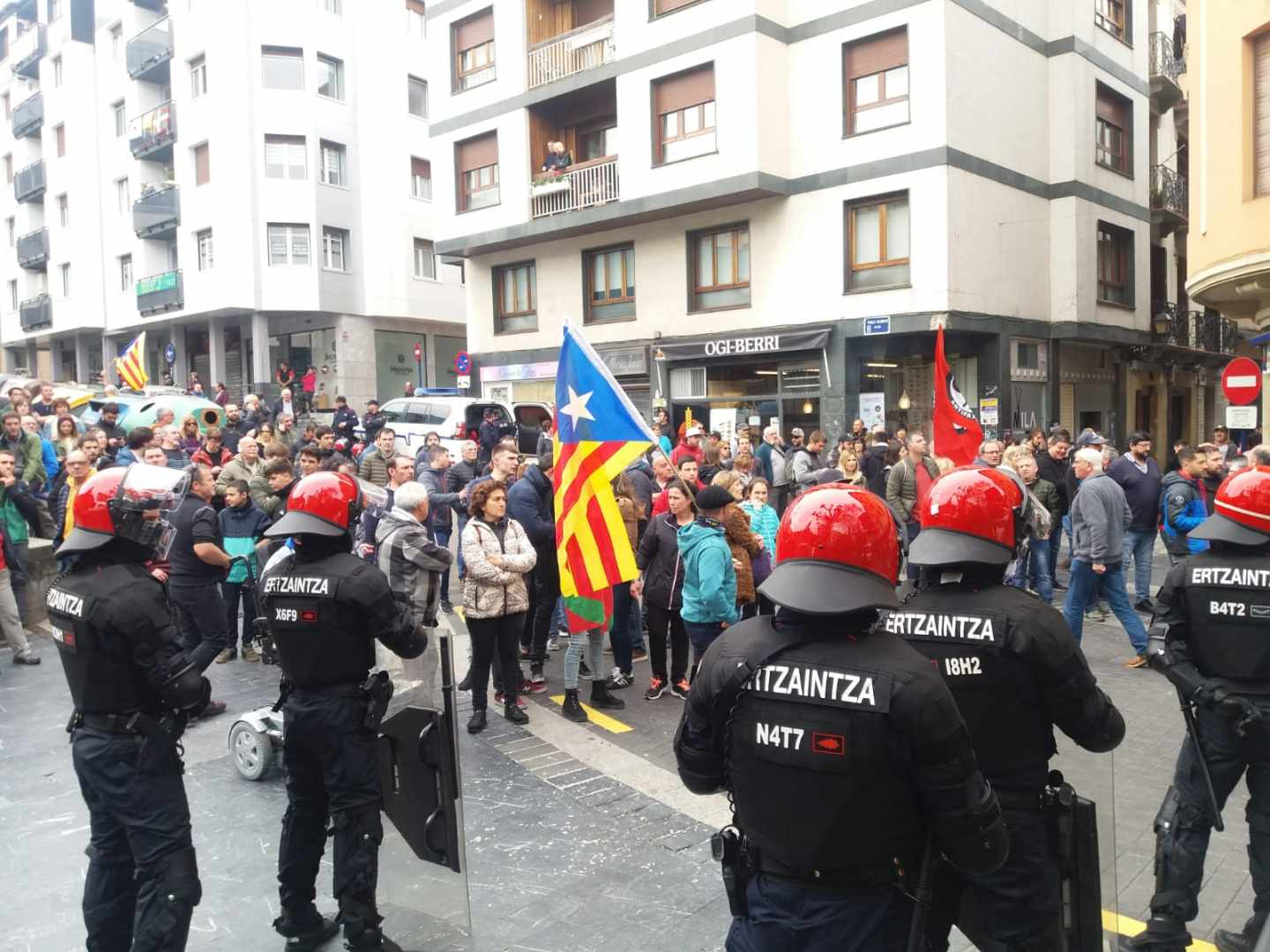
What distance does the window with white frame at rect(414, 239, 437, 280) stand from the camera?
32.6 m

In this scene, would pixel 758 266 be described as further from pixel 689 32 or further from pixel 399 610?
pixel 399 610

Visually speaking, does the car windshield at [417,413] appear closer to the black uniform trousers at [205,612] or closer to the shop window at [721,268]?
the shop window at [721,268]

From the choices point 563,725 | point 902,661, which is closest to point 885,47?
point 563,725

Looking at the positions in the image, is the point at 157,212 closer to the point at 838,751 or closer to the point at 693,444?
the point at 693,444

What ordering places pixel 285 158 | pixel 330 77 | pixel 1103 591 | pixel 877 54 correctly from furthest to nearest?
pixel 330 77 → pixel 285 158 → pixel 877 54 → pixel 1103 591

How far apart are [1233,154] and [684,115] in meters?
10.8

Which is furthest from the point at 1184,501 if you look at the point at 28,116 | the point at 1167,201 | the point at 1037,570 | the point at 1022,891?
the point at 28,116

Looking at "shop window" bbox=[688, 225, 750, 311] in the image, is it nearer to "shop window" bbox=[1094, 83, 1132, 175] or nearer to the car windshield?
the car windshield

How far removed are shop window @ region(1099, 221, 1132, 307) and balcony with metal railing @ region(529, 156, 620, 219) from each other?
11.2 m

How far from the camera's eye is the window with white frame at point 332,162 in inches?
1185

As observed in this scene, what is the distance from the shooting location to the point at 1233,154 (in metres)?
12.1

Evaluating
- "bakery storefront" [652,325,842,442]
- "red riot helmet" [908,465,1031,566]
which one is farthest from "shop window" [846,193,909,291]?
"red riot helmet" [908,465,1031,566]

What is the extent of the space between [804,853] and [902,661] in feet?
1.73

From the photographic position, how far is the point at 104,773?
351 cm
